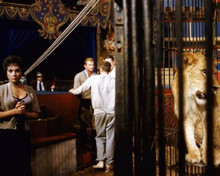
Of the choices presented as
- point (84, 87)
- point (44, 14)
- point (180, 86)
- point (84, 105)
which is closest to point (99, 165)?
point (84, 105)

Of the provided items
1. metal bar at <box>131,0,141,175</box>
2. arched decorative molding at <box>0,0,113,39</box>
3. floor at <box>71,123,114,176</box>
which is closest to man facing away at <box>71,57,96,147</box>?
floor at <box>71,123,114,176</box>

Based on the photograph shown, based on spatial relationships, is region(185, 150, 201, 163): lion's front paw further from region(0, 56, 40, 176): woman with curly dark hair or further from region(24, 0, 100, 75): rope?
region(24, 0, 100, 75): rope

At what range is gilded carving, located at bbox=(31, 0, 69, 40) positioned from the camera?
8.29 metres

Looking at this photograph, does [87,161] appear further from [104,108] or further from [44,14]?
[44,14]

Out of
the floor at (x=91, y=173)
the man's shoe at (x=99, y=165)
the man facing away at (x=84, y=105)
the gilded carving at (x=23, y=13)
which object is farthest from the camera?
the gilded carving at (x=23, y=13)

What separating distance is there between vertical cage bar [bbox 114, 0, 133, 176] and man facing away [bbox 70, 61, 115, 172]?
103 inches

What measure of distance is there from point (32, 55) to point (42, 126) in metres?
9.75

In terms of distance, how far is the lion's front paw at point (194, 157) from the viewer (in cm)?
266

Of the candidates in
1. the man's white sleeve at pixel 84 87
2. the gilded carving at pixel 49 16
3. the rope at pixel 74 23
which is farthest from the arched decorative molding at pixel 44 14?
the rope at pixel 74 23

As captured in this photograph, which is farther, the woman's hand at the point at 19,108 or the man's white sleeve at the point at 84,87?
the man's white sleeve at the point at 84,87

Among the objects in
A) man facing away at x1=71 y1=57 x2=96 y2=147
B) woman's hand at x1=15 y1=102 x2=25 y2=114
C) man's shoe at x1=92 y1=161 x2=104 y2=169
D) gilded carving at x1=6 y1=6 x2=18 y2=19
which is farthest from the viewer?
gilded carving at x1=6 y1=6 x2=18 y2=19

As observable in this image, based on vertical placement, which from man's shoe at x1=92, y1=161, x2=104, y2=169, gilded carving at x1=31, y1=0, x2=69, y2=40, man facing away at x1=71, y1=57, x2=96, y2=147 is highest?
gilded carving at x1=31, y1=0, x2=69, y2=40

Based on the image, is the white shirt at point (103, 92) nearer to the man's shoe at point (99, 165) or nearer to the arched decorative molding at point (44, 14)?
the man's shoe at point (99, 165)

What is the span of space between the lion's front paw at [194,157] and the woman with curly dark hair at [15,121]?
166cm
